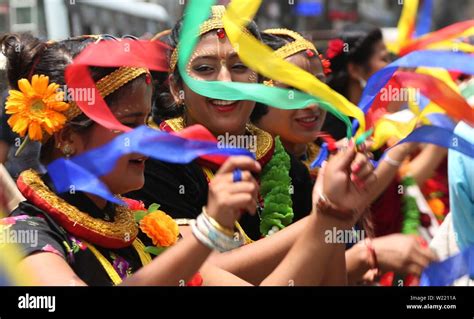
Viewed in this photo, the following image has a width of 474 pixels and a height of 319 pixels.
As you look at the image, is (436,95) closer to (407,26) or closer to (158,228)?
(407,26)

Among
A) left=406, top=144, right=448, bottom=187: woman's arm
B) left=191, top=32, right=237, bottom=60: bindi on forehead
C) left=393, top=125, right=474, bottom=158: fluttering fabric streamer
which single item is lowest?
left=406, top=144, right=448, bottom=187: woman's arm

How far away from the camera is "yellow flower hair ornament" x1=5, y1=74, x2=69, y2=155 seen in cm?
280

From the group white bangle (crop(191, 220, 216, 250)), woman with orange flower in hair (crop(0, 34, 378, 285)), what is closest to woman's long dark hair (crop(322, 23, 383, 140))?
woman with orange flower in hair (crop(0, 34, 378, 285))

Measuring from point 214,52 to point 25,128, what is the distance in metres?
0.82

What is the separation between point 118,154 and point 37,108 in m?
0.27

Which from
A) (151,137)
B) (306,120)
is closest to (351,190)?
(151,137)

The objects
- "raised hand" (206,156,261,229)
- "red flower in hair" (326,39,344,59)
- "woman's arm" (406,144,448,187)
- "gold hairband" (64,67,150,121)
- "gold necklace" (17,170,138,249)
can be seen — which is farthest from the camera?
"red flower in hair" (326,39,344,59)

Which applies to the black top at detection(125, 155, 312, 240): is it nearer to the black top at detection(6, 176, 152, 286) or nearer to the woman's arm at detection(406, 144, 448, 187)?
the black top at detection(6, 176, 152, 286)

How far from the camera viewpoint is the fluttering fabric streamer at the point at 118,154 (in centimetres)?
254

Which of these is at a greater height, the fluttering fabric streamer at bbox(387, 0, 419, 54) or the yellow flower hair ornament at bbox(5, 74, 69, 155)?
the fluttering fabric streamer at bbox(387, 0, 419, 54)

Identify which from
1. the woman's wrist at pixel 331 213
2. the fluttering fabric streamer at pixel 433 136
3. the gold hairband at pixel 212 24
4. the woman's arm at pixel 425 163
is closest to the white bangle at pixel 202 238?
the woman's wrist at pixel 331 213

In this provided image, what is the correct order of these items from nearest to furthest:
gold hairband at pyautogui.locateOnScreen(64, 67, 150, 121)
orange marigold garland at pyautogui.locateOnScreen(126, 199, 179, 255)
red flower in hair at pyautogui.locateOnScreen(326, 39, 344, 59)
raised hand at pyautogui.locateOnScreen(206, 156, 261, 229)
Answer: raised hand at pyautogui.locateOnScreen(206, 156, 261, 229) → gold hairband at pyautogui.locateOnScreen(64, 67, 150, 121) → orange marigold garland at pyautogui.locateOnScreen(126, 199, 179, 255) → red flower in hair at pyautogui.locateOnScreen(326, 39, 344, 59)

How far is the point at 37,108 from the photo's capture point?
110 inches

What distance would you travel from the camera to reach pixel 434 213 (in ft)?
14.3
